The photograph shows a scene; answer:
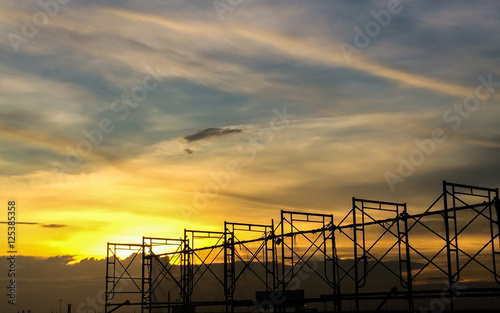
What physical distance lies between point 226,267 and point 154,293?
9319 millimetres

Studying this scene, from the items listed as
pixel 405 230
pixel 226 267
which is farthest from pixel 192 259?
pixel 405 230

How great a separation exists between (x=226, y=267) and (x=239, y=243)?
1618 millimetres

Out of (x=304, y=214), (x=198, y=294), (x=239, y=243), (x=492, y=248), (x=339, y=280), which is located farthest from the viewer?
(x=198, y=294)

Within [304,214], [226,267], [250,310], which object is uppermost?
[304,214]

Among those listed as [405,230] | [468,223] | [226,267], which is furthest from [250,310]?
[468,223]

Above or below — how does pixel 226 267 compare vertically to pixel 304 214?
below

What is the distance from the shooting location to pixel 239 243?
111ft

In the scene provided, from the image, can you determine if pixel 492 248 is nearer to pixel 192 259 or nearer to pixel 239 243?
pixel 239 243

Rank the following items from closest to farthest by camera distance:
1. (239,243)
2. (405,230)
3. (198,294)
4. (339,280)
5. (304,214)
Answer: (405,230), (339,280), (304,214), (239,243), (198,294)

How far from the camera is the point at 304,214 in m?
31.4

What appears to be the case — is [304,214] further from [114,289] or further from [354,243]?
[114,289]

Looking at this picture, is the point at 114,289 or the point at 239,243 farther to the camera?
the point at 114,289

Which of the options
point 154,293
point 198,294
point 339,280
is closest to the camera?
point 339,280

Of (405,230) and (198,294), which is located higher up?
(405,230)
